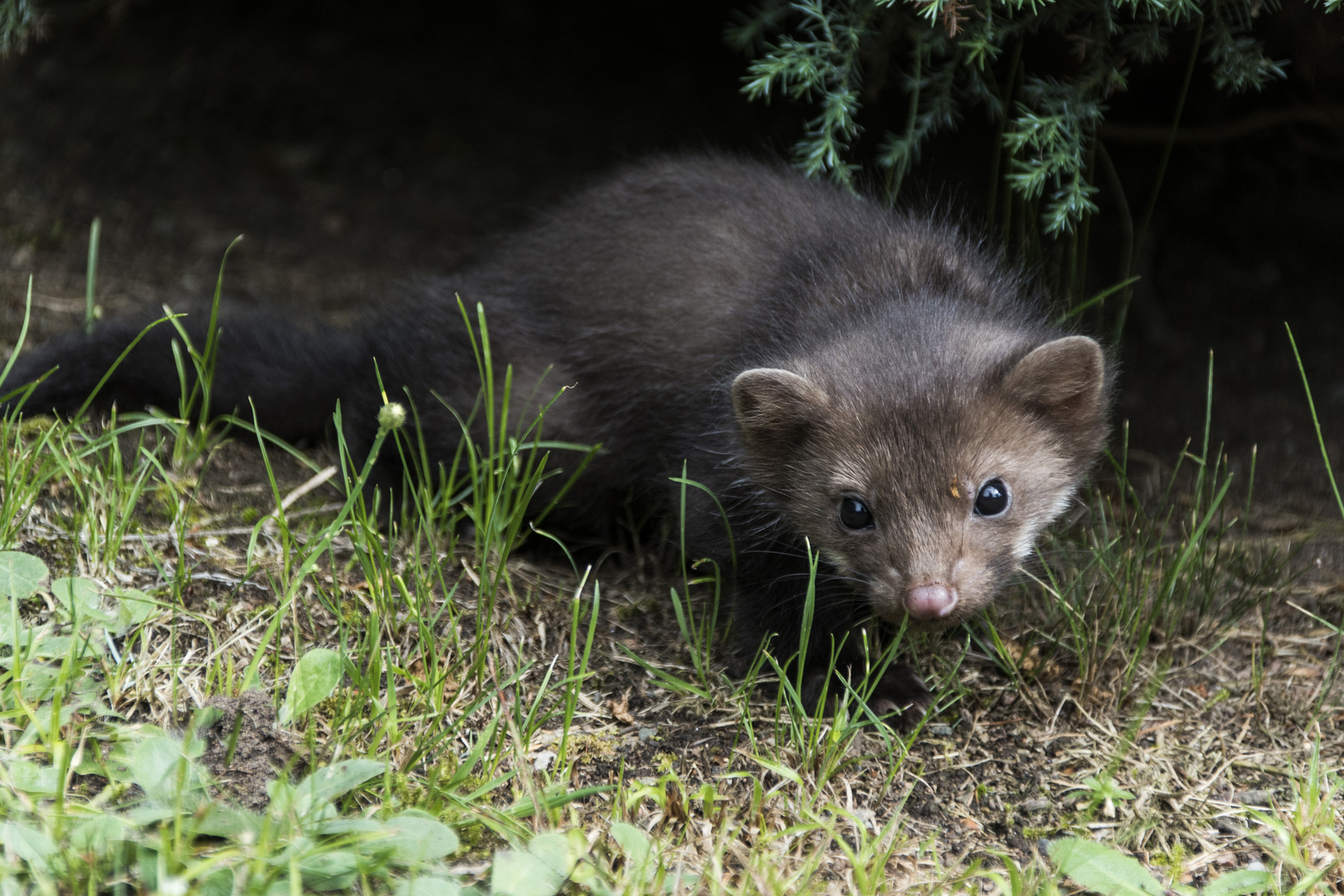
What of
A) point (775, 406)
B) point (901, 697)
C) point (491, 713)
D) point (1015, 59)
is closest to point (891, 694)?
point (901, 697)

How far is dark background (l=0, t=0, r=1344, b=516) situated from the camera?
5.39 metres

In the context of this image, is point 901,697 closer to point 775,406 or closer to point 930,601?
point 930,601

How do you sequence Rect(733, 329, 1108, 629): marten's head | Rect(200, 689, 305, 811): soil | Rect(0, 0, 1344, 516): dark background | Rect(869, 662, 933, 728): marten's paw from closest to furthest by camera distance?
Rect(200, 689, 305, 811): soil, Rect(733, 329, 1108, 629): marten's head, Rect(869, 662, 933, 728): marten's paw, Rect(0, 0, 1344, 516): dark background

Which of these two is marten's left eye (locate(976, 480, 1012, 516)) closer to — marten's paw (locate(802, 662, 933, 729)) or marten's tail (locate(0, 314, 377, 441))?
marten's paw (locate(802, 662, 933, 729))

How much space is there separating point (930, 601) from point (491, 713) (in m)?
1.25

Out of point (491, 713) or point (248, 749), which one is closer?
point (248, 749)

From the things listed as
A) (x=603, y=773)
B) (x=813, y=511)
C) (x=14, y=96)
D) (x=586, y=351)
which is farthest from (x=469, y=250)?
(x=603, y=773)

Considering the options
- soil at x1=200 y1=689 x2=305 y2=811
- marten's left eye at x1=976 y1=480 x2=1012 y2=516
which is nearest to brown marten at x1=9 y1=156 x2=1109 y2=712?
marten's left eye at x1=976 y1=480 x2=1012 y2=516

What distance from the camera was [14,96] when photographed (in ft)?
21.6

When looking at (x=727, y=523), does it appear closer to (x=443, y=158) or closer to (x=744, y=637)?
(x=744, y=637)

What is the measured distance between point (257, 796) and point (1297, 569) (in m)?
3.62

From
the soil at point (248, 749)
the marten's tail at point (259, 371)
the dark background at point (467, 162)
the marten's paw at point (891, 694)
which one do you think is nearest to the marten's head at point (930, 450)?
the marten's paw at point (891, 694)

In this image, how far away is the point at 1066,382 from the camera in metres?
3.38

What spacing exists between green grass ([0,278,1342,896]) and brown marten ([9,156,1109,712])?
267 mm
